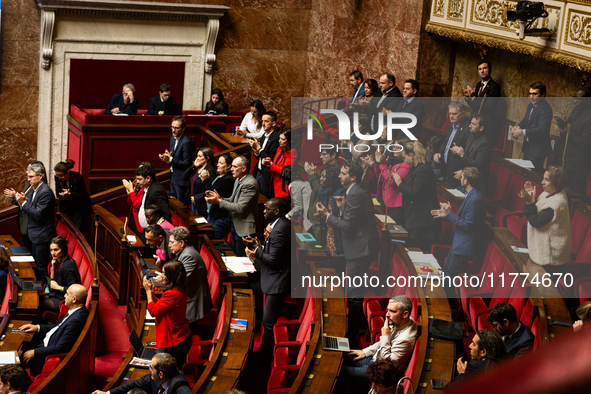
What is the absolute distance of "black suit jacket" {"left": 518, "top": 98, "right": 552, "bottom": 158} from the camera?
5434 millimetres

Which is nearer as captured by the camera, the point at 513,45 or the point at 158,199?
the point at 158,199

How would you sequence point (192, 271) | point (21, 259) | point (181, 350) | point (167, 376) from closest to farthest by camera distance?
1. point (167, 376)
2. point (181, 350)
3. point (192, 271)
4. point (21, 259)

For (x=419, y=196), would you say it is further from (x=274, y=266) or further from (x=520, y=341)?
(x=520, y=341)

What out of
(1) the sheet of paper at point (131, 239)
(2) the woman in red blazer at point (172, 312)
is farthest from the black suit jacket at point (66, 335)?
(1) the sheet of paper at point (131, 239)

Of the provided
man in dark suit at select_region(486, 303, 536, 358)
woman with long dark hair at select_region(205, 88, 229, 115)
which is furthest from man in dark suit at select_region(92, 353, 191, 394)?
woman with long dark hair at select_region(205, 88, 229, 115)

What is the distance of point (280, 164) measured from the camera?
6.09 metres

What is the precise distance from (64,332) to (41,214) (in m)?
1.97

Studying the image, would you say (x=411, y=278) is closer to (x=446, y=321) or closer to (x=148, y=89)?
(x=446, y=321)

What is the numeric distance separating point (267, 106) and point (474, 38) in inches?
175

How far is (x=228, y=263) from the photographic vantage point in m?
5.01

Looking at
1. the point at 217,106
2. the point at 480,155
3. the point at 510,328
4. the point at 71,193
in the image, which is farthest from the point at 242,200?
the point at 217,106

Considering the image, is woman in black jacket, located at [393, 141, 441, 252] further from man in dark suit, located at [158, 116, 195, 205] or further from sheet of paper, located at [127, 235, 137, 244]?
man in dark suit, located at [158, 116, 195, 205]

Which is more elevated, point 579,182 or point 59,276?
point 579,182

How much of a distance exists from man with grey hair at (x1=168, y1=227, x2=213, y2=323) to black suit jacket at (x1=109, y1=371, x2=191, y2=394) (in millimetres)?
853
